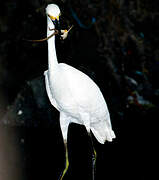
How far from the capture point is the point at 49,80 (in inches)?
66.5

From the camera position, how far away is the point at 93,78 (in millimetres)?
2836

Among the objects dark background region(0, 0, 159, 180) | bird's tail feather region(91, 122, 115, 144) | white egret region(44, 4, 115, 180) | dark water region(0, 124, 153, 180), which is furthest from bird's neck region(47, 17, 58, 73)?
dark water region(0, 124, 153, 180)

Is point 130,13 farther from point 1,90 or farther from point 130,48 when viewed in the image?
point 1,90

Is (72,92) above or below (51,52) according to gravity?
below

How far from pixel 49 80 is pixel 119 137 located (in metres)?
1.21

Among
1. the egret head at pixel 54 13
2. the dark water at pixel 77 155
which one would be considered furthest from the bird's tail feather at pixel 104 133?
the egret head at pixel 54 13

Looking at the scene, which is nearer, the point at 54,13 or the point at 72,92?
the point at 54,13

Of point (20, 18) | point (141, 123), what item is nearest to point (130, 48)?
point (141, 123)

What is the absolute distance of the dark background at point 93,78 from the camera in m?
2.35

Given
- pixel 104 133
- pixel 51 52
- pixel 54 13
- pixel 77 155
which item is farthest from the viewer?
pixel 77 155

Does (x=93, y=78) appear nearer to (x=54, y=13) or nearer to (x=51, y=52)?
(x=51, y=52)

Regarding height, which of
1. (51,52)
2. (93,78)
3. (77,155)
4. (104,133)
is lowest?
(77,155)

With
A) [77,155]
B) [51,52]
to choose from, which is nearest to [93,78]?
[77,155]

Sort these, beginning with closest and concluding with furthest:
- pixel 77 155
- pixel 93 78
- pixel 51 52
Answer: pixel 51 52, pixel 77 155, pixel 93 78
